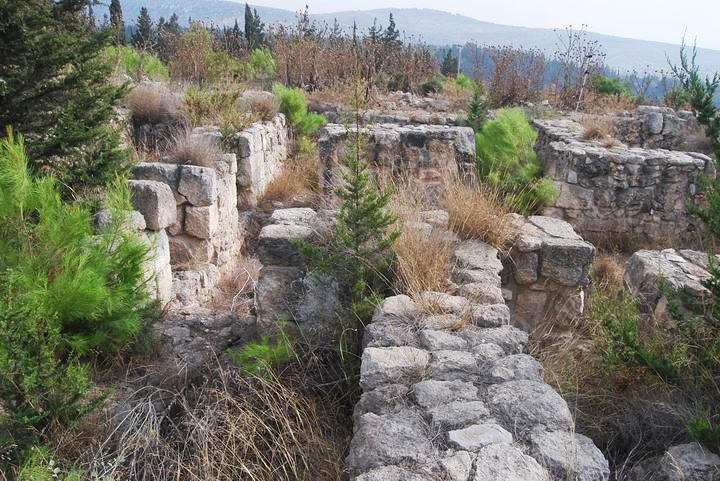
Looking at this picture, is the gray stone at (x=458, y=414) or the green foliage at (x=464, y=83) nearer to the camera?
the gray stone at (x=458, y=414)

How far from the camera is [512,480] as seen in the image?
1896mm

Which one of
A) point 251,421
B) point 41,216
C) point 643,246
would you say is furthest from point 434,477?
point 643,246

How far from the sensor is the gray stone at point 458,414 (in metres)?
2.23

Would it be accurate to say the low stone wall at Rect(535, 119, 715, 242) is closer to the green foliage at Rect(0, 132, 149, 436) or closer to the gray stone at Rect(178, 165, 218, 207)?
the gray stone at Rect(178, 165, 218, 207)

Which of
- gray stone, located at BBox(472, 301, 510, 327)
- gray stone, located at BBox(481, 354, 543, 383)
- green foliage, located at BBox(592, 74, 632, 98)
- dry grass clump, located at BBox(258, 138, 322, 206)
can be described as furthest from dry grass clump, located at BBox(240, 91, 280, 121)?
green foliage, located at BBox(592, 74, 632, 98)

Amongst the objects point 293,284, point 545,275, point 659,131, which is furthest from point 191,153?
point 659,131

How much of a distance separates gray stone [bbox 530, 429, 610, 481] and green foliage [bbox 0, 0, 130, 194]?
343cm

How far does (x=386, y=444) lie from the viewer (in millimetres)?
2111

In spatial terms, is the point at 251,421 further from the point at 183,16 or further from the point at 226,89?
the point at 183,16

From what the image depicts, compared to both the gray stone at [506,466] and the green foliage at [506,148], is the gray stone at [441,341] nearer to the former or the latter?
the gray stone at [506,466]

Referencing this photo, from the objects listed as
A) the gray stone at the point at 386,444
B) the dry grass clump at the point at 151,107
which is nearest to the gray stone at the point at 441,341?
the gray stone at the point at 386,444

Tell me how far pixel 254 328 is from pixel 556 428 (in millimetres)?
2289

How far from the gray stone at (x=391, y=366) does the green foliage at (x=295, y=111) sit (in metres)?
7.90

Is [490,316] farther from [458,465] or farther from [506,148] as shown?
[506,148]
